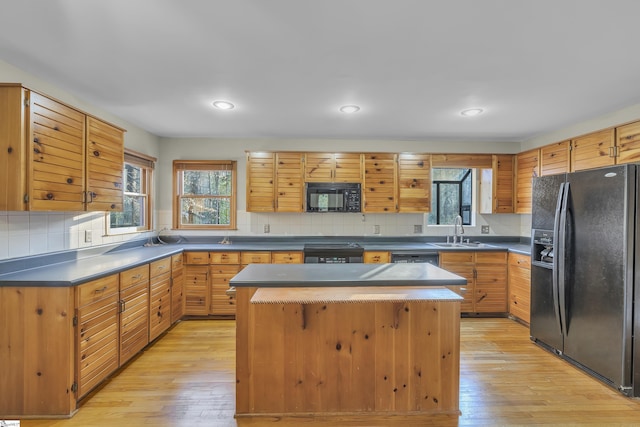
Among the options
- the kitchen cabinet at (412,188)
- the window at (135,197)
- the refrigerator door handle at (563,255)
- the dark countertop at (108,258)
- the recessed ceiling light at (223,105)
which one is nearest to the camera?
the dark countertop at (108,258)

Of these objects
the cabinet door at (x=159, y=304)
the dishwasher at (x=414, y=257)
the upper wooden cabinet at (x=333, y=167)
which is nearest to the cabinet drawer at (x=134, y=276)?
the cabinet door at (x=159, y=304)

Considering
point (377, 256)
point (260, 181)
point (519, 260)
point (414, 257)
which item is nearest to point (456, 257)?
point (414, 257)

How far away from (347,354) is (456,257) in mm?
2347

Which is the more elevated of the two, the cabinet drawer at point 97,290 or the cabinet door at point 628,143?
the cabinet door at point 628,143

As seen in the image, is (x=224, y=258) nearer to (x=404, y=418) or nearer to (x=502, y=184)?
(x=404, y=418)

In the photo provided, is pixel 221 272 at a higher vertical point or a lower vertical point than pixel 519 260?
lower

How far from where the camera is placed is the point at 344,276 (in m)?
1.88

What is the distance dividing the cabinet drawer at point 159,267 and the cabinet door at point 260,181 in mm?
1146

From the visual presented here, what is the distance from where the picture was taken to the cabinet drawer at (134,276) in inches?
92.7

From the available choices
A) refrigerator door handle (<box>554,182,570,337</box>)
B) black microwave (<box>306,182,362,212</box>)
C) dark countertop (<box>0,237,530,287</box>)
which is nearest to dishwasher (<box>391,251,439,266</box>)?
dark countertop (<box>0,237,530,287</box>)

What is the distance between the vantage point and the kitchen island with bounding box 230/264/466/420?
1.83 m

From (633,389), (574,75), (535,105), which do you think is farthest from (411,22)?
(633,389)

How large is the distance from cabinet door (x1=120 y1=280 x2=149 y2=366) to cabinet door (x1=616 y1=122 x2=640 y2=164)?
14.7ft

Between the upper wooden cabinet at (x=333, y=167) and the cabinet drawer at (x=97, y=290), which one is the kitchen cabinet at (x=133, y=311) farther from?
the upper wooden cabinet at (x=333, y=167)
